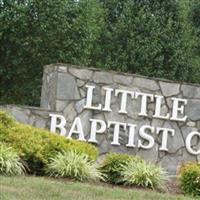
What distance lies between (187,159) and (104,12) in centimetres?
961

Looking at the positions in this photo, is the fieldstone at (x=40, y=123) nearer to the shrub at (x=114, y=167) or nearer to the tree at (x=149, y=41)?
the shrub at (x=114, y=167)

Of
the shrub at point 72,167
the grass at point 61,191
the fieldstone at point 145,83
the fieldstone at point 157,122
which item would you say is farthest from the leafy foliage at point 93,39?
the grass at point 61,191

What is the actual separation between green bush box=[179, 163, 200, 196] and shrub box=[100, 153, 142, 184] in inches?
35.4

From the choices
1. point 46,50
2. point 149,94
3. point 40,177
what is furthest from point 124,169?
point 46,50

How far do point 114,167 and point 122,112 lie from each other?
3.12 m

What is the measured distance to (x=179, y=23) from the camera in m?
21.4

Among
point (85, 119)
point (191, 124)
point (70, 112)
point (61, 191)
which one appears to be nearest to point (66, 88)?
point (70, 112)

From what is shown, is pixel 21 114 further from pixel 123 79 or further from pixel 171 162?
pixel 171 162

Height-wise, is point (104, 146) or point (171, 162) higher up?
point (104, 146)

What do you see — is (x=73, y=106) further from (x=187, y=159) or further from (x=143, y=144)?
(x=187, y=159)

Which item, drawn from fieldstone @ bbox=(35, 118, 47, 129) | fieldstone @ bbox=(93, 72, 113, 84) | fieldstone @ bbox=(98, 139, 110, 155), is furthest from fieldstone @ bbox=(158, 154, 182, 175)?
fieldstone @ bbox=(35, 118, 47, 129)

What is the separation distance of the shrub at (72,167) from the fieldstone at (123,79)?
363 cm

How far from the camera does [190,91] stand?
1406 cm

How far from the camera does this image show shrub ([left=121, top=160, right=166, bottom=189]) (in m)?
10.1
